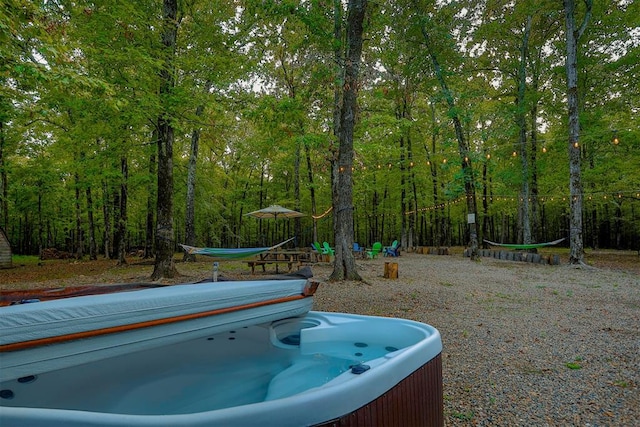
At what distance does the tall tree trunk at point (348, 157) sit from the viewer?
6264 millimetres

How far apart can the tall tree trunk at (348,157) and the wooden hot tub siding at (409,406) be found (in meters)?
4.44

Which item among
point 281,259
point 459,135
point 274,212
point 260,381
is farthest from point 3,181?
point 459,135

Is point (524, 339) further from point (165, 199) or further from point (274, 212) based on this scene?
point (274, 212)

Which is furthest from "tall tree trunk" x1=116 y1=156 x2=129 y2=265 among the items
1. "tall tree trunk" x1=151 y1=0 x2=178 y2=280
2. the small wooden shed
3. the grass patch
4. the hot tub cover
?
the grass patch

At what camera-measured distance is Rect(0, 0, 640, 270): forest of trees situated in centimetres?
482

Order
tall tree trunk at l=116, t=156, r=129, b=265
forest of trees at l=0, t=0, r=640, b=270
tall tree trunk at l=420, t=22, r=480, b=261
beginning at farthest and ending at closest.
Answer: tall tree trunk at l=420, t=22, r=480, b=261 < tall tree trunk at l=116, t=156, r=129, b=265 < forest of trees at l=0, t=0, r=640, b=270

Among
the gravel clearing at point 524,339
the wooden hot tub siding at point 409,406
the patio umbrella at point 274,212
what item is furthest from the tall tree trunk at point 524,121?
the wooden hot tub siding at point 409,406

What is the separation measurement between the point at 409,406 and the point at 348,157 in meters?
5.33

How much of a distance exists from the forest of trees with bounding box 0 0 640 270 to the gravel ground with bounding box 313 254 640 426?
9.56 ft

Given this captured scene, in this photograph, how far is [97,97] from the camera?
168 inches

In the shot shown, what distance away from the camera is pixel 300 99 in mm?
5684

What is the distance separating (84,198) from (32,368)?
1363 centimetres

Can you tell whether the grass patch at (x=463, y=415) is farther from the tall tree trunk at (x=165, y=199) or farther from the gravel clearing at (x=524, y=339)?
the tall tree trunk at (x=165, y=199)

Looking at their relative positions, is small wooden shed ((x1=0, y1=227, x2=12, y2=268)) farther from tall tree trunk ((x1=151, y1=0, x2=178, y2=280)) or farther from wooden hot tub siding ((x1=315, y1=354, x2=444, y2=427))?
wooden hot tub siding ((x1=315, y1=354, x2=444, y2=427))
